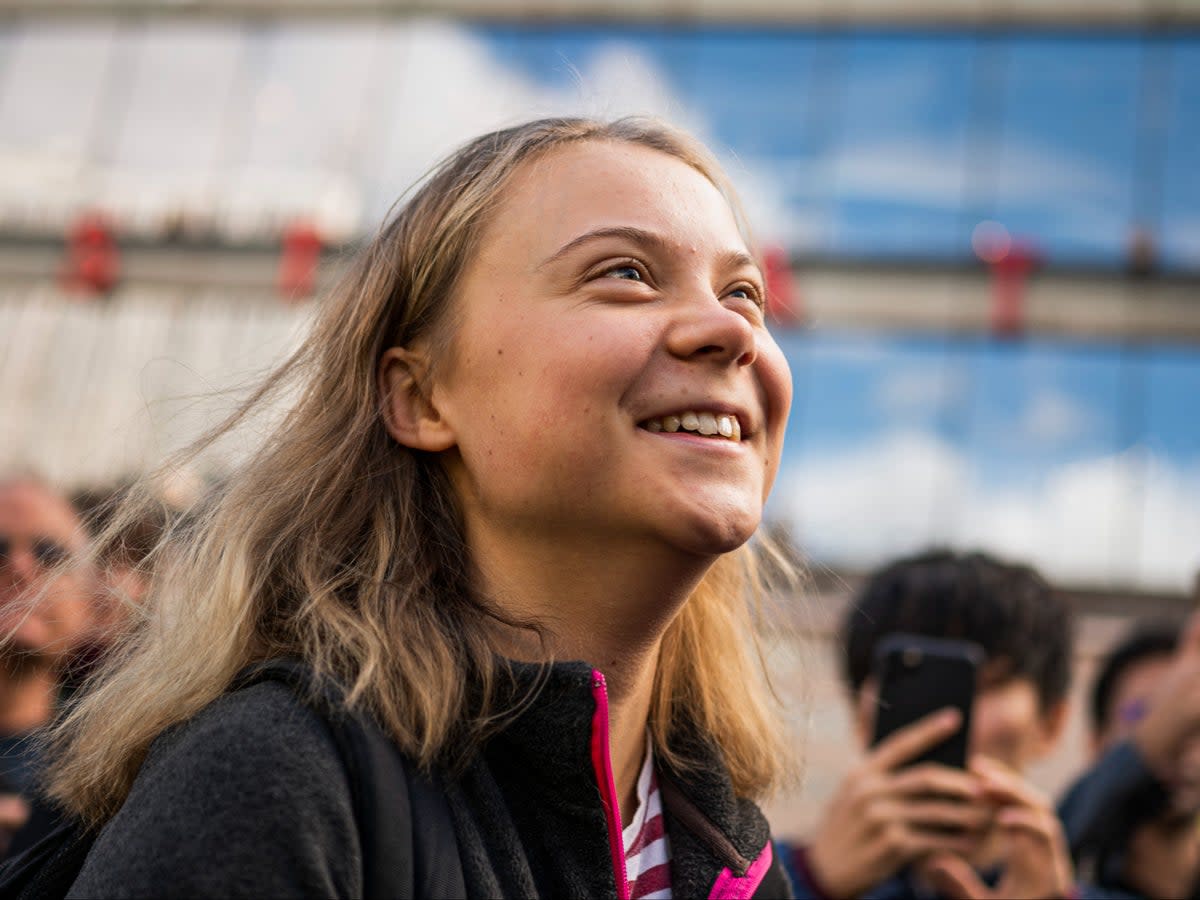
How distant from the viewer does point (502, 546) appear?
140 centimetres

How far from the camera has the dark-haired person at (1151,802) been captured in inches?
90.0

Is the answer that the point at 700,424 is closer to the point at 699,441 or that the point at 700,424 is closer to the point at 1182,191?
the point at 699,441

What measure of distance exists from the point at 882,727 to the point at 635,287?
1014 millimetres

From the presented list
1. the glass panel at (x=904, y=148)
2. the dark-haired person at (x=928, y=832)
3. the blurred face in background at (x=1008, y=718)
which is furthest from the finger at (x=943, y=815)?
the glass panel at (x=904, y=148)

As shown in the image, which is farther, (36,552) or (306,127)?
(306,127)

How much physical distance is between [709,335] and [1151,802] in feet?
5.47

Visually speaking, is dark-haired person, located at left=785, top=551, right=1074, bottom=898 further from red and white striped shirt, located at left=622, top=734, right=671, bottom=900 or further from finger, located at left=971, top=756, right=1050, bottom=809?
red and white striped shirt, located at left=622, top=734, right=671, bottom=900

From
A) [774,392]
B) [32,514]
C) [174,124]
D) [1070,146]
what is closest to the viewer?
[774,392]

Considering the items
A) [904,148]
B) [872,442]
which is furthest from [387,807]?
[904,148]

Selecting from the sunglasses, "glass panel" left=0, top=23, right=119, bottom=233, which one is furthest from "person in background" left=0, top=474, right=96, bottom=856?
"glass panel" left=0, top=23, right=119, bottom=233

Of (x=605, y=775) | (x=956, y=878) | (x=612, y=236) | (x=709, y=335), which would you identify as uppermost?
(x=612, y=236)

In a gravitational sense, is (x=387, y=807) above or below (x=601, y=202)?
below

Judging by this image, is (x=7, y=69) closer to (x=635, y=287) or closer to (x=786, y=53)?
(x=786, y=53)

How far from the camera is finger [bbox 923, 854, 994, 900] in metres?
1.86
